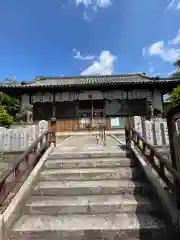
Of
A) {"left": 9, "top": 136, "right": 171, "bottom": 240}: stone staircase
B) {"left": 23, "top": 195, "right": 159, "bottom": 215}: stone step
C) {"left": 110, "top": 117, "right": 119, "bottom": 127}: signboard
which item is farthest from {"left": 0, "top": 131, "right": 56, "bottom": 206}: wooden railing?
{"left": 110, "top": 117, "right": 119, "bottom": 127}: signboard

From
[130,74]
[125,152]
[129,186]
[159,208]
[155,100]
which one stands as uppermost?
[130,74]

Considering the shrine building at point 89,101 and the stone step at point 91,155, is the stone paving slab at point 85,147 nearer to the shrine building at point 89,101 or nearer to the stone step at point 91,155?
the stone step at point 91,155

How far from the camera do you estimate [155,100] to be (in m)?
16.3

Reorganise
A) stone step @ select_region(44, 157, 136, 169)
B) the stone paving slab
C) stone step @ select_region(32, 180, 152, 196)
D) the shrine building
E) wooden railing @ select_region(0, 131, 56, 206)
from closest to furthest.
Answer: wooden railing @ select_region(0, 131, 56, 206), stone step @ select_region(32, 180, 152, 196), stone step @ select_region(44, 157, 136, 169), the stone paving slab, the shrine building

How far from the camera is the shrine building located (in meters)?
16.0

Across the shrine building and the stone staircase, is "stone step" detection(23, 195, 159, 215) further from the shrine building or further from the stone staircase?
the shrine building

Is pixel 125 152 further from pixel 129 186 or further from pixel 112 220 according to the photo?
pixel 112 220

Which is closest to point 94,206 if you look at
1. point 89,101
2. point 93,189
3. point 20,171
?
point 93,189

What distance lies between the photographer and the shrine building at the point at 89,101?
52.6 ft

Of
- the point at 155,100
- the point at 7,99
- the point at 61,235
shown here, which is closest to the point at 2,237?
the point at 61,235

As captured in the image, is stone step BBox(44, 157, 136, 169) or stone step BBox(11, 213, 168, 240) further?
stone step BBox(44, 157, 136, 169)

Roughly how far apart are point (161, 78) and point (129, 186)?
14.1 m

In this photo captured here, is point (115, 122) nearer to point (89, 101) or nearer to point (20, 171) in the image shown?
point (89, 101)

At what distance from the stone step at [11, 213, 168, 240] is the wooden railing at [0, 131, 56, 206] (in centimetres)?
61
